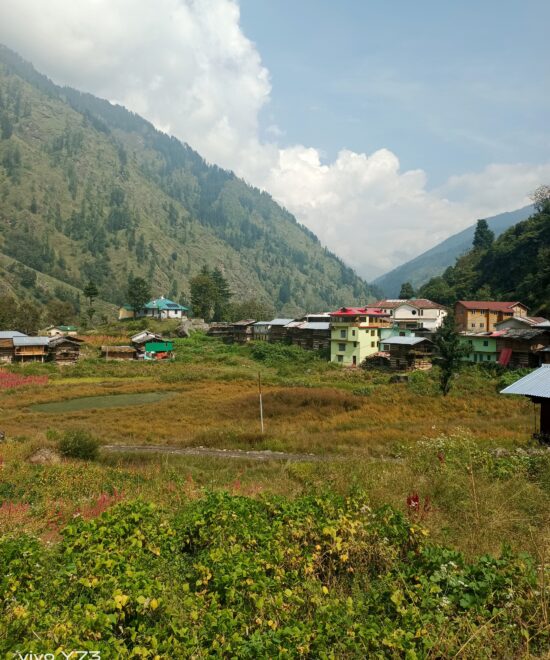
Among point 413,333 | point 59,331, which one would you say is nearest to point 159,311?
point 59,331

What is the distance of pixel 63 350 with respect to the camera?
62188 mm

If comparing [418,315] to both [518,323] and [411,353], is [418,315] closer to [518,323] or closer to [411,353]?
[411,353]

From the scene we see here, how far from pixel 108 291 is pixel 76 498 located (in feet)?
531

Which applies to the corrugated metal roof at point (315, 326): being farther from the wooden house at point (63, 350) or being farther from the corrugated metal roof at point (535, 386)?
the corrugated metal roof at point (535, 386)

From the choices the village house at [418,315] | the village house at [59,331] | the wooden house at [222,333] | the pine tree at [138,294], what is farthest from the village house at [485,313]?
the village house at [59,331]

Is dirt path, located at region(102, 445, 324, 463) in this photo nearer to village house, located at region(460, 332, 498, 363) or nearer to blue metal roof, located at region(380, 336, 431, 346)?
village house, located at region(460, 332, 498, 363)

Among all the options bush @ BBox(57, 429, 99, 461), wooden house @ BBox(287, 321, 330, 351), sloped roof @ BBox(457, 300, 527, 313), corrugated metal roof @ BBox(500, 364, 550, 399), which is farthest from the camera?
wooden house @ BBox(287, 321, 330, 351)

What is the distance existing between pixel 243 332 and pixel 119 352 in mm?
24855

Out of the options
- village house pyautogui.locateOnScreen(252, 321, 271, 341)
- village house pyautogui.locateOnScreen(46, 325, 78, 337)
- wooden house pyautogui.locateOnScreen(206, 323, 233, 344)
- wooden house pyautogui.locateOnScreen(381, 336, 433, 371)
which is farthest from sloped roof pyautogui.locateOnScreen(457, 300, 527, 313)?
village house pyautogui.locateOnScreen(46, 325, 78, 337)

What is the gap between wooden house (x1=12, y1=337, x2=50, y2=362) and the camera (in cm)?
6019

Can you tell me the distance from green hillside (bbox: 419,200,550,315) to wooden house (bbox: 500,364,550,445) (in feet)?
174

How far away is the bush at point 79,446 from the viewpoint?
19.6 m

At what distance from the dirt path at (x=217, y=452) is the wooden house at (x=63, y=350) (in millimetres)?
43260

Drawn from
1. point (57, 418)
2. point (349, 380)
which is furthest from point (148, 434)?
point (349, 380)
